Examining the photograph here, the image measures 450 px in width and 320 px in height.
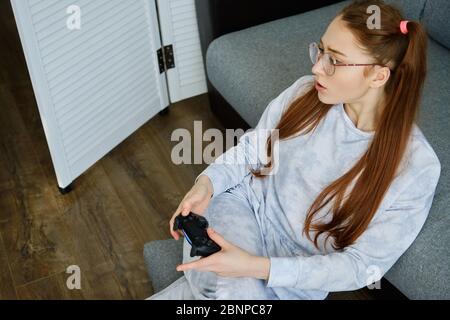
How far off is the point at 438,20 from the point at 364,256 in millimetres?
910

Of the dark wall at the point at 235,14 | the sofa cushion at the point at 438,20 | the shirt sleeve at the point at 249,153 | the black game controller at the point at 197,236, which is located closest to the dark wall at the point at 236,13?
the dark wall at the point at 235,14

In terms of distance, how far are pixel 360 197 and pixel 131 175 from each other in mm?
992

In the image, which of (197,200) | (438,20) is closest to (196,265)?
(197,200)

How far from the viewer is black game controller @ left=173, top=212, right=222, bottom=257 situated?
1019 millimetres

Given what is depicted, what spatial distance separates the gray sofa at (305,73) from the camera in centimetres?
114

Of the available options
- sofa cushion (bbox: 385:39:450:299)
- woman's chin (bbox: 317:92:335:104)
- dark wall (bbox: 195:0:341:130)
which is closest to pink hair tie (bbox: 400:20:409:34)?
woman's chin (bbox: 317:92:335:104)

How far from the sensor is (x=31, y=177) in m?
1.91

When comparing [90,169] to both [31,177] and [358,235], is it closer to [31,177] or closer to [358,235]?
[31,177]

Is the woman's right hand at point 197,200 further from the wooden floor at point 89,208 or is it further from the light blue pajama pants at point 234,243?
the wooden floor at point 89,208

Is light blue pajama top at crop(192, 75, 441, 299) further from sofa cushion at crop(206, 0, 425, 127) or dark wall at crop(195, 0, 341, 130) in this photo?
dark wall at crop(195, 0, 341, 130)

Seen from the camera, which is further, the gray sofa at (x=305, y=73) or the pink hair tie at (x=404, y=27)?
the gray sofa at (x=305, y=73)

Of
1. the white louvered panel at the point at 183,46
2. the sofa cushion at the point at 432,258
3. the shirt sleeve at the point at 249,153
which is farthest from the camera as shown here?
the white louvered panel at the point at 183,46

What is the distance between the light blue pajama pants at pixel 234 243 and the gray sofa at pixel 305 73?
0.11m
